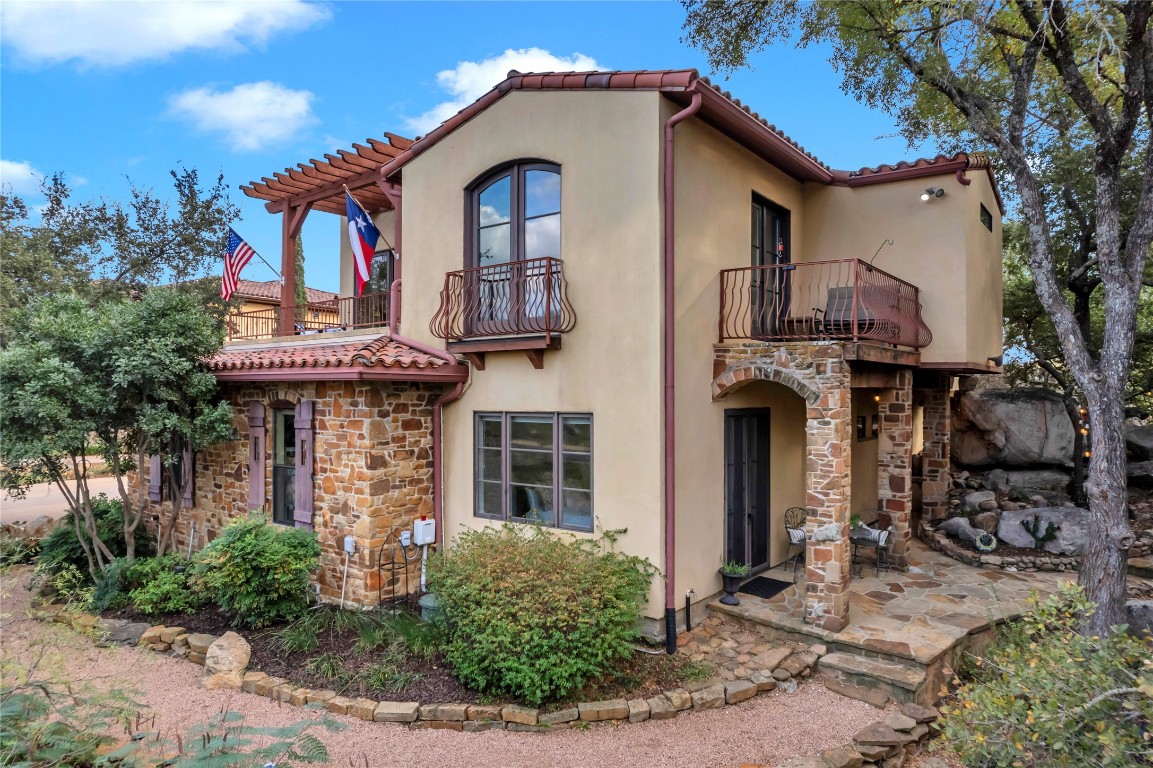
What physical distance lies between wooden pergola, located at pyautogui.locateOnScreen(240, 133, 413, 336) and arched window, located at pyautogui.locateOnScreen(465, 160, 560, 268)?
2.22 metres

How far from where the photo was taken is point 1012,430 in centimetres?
1257

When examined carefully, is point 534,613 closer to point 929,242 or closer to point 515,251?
point 515,251

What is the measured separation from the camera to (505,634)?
571 centimetres

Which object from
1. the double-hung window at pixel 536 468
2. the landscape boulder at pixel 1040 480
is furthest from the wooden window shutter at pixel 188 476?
the landscape boulder at pixel 1040 480

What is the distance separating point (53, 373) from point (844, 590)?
10.5 m

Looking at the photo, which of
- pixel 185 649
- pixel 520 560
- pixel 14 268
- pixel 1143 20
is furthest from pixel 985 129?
pixel 14 268

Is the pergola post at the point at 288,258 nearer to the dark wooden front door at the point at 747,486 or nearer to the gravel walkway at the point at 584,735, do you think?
the gravel walkway at the point at 584,735

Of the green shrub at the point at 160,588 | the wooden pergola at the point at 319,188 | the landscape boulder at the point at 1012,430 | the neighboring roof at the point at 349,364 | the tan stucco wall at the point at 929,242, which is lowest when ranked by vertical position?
the green shrub at the point at 160,588

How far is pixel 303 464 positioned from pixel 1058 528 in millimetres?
12354

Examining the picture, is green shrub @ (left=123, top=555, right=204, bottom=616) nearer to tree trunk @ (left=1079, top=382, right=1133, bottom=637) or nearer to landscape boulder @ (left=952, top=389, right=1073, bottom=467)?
tree trunk @ (left=1079, top=382, right=1133, bottom=637)

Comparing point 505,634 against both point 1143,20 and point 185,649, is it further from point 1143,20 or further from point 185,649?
point 1143,20

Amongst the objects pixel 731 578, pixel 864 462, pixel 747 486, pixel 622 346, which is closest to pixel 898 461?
pixel 747 486

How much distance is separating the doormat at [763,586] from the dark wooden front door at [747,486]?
251mm

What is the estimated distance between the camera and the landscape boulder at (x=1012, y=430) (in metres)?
12.4
